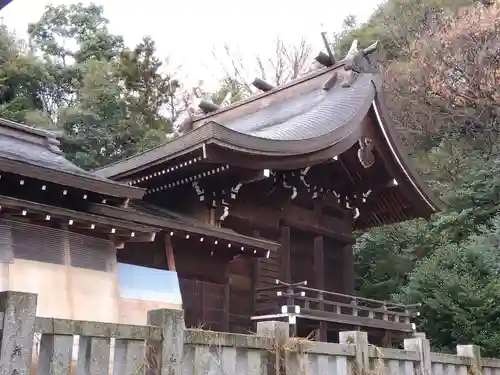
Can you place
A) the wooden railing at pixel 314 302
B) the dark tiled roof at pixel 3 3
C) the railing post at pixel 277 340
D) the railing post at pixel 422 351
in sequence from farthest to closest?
the wooden railing at pixel 314 302
the railing post at pixel 422 351
the railing post at pixel 277 340
the dark tiled roof at pixel 3 3

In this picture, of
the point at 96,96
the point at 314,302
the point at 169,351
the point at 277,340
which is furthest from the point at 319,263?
the point at 96,96

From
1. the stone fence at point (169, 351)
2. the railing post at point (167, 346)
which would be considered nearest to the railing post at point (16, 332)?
the stone fence at point (169, 351)

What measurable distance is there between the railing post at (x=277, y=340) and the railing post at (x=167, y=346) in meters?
1.01

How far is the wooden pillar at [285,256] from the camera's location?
34.1ft

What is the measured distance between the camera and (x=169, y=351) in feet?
13.8

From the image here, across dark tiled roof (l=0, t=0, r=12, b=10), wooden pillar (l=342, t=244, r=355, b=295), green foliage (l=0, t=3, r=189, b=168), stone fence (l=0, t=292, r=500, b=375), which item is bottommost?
stone fence (l=0, t=292, r=500, b=375)

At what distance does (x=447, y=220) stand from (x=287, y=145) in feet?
28.8

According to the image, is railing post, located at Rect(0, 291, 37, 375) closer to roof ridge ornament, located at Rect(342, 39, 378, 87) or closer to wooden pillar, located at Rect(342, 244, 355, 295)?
wooden pillar, located at Rect(342, 244, 355, 295)

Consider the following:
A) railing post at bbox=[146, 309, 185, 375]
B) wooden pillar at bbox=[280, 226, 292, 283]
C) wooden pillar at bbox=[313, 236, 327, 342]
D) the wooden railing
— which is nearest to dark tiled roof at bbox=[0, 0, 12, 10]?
railing post at bbox=[146, 309, 185, 375]

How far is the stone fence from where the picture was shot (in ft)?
11.4

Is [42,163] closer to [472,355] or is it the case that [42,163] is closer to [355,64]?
[472,355]

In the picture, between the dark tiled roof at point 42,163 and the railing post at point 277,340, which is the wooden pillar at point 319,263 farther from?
the railing post at point 277,340

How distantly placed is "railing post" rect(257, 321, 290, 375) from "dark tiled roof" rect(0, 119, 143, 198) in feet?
9.30

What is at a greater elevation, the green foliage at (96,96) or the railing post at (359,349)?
the green foliage at (96,96)
